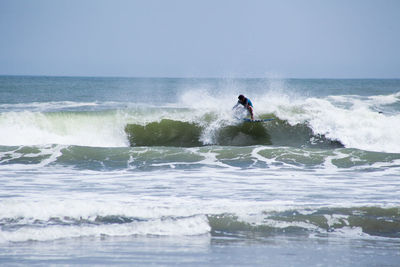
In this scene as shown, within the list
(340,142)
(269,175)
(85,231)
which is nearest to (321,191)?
(269,175)

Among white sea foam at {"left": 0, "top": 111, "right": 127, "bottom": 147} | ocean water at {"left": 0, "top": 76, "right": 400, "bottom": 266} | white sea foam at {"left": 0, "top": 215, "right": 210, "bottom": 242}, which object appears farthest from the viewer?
white sea foam at {"left": 0, "top": 111, "right": 127, "bottom": 147}

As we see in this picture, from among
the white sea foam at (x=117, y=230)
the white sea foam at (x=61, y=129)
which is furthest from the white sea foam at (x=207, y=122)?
the white sea foam at (x=117, y=230)

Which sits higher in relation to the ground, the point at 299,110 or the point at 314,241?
the point at 299,110

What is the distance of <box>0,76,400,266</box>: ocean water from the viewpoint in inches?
229

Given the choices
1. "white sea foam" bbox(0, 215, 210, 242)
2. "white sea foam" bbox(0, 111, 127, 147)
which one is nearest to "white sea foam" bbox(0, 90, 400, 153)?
"white sea foam" bbox(0, 111, 127, 147)

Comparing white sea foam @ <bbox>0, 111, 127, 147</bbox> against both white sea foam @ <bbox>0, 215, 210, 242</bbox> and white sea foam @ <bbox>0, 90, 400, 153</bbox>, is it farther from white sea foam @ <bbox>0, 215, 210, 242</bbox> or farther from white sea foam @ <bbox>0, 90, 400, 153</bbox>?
white sea foam @ <bbox>0, 215, 210, 242</bbox>

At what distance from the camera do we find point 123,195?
8.55 meters

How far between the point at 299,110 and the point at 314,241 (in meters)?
13.1

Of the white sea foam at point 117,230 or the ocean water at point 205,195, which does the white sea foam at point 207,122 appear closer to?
the ocean water at point 205,195

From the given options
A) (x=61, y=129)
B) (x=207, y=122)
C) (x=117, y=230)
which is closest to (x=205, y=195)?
(x=117, y=230)

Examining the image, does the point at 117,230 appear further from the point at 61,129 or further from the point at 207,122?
the point at 61,129

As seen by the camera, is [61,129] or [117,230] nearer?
[117,230]

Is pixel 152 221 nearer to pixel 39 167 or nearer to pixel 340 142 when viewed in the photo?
pixel 39 167

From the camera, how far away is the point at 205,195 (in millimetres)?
8586
